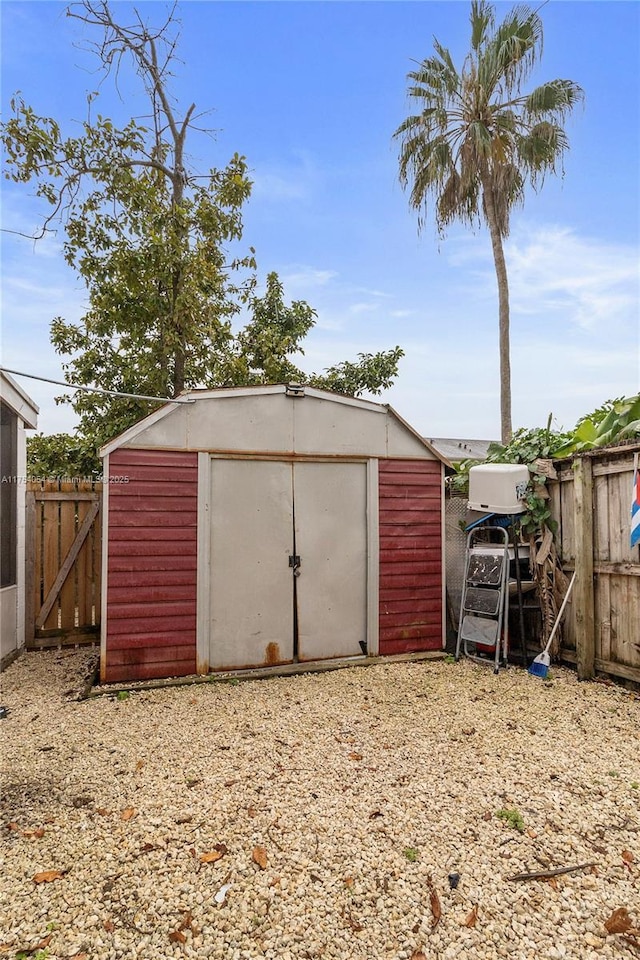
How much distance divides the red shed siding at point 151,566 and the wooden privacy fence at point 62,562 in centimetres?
138

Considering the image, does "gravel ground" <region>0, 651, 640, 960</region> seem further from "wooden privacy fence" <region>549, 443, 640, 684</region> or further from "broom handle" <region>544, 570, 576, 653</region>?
"broom handle" <region>544, 570, 576, 653</region>

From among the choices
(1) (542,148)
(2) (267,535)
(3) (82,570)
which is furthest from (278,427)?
(1) (542,148)

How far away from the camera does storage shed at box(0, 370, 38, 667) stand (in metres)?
5.07

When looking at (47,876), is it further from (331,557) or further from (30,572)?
(30,572)

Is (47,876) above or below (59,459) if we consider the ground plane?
below

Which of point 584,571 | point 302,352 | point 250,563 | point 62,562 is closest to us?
point 584,571

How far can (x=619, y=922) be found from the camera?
6.08 ft

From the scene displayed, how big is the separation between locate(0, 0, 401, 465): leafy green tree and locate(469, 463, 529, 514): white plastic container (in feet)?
14.1

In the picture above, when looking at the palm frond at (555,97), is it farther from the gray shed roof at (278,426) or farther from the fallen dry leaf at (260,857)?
the fallen dry leaf at (260,857)

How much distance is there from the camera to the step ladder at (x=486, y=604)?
204 inches

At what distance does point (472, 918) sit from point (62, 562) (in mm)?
5159

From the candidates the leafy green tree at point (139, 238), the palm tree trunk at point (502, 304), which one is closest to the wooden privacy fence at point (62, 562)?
the leafy green tree at point (139, 238)

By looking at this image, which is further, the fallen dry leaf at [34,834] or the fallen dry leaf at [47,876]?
the fallen dry leaf at [34,834]

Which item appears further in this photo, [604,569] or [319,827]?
[604,569]
